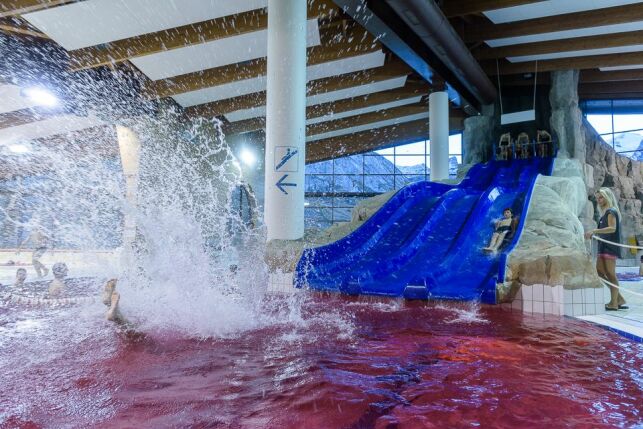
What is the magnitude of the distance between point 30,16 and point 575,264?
727 cm

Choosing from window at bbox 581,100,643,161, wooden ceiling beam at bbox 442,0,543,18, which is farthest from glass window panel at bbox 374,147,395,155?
wooden ceiling beam at bbox 442,0,543,18

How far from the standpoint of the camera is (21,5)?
5.23 meters

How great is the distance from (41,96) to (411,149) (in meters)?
12.7

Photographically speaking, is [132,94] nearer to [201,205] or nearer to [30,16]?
[30,16]

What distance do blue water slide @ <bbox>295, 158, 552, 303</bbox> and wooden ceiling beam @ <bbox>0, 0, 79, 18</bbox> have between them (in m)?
4.49

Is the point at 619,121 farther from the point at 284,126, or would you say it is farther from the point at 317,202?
the point at 284,126

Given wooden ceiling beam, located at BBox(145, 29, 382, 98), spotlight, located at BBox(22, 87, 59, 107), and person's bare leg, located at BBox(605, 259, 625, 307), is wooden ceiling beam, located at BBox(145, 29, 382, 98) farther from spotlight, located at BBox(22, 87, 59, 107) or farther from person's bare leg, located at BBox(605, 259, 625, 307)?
person's bare leg, located at BBox(605, 259, 625, 307)

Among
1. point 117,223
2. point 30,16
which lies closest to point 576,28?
point 30,16

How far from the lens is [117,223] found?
30.9 ft

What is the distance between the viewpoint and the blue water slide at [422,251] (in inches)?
181

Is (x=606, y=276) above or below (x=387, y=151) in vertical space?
below

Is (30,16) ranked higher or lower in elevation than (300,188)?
higher

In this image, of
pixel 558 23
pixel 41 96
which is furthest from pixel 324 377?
pixel 558 23

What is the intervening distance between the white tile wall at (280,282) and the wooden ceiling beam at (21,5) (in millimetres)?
Result: 4358
